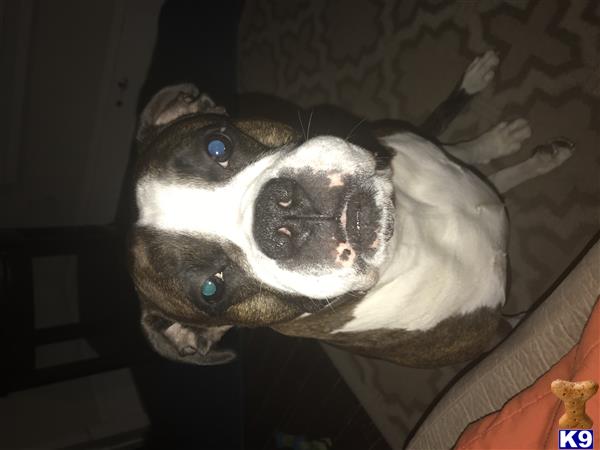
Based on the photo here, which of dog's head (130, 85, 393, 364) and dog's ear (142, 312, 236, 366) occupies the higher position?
dog's head (130, 85, 393, 364)

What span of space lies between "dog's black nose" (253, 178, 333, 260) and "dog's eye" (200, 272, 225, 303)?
56cm

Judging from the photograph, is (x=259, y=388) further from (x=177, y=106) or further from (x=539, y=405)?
(x=539, y=405)

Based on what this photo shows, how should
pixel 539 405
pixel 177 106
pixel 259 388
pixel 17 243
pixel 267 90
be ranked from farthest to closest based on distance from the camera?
1. pixel 267 90
2. pixel 259 388
3. pixel 17 243
4. pixel 177 106
5. pixel 539 405

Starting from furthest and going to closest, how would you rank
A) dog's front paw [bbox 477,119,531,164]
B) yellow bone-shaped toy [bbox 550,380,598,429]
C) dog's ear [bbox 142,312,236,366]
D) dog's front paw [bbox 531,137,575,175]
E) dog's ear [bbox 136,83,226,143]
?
dog's front paw [bbox 477,119,531,164], dog's front paw [bbox 531,137,575,175], dog's ear [bbox 136,83,226,143], dog's ear [bbox 142,312,236,366], yellow bone-shaped toy [bbox 550,380,598,429]

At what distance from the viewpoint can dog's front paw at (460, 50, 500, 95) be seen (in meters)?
3.62

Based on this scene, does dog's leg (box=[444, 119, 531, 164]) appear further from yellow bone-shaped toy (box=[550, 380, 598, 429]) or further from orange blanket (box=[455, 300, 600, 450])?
yellow bone-shaped toy (box=[550, 380, 598, 429])

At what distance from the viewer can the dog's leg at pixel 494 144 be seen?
3.48 metres

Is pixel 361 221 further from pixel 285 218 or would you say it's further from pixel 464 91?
pixel 464 91

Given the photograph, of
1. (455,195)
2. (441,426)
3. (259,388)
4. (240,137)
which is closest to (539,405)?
(441,426)

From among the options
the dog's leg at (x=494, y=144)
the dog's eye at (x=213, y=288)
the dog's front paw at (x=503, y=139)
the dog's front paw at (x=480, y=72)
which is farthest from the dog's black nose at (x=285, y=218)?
the dog's front paw at (x=480, y=72)

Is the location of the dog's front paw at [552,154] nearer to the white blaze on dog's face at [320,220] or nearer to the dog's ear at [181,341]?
the white blaze on dog's face at [320,220]

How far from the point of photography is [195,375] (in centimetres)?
561

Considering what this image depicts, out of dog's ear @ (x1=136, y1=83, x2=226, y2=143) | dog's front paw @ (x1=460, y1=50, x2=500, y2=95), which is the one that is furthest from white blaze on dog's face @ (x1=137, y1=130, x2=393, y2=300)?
dog's front paw @ (x1=460, y1=50, x2=500, y2=95)

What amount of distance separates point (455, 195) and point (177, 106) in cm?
185
